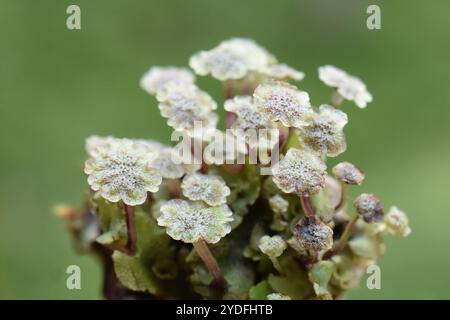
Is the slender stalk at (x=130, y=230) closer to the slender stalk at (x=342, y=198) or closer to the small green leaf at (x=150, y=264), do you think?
the small green leaf at (x=150, y=264)

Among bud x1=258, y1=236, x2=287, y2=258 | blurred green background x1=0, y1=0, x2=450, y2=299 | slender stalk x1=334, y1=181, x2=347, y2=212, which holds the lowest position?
bud x1=258, y1=236, x2=287, y2=258

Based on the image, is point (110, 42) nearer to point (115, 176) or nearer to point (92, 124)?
point (92, 124)

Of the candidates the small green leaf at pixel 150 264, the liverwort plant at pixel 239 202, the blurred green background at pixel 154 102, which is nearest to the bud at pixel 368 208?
the liverwort plant at pixel 239 202

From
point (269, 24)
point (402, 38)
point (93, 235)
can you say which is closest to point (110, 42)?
point (269, 24)

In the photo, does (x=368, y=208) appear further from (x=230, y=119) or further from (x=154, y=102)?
(x=154, y=102)

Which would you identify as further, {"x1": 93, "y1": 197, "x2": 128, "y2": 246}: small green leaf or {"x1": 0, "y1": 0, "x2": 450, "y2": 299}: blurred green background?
{"x1": 0, "y1": 0, "x2": 450, "y2": 299}: blurred green background

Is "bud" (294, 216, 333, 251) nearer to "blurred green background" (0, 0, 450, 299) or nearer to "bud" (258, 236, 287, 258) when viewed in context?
"bud" (258, 236, 287, 258)

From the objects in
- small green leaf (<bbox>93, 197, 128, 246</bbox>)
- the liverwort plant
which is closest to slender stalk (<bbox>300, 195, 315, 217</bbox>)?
the liverwort plant
